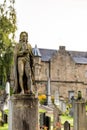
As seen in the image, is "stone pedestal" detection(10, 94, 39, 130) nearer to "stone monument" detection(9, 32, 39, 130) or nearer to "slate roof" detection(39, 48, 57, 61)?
"stone monument" detection(9, 32, 39, 130)

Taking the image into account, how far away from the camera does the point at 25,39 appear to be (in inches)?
432

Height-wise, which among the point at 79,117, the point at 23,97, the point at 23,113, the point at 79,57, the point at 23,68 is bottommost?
the point at 79,117

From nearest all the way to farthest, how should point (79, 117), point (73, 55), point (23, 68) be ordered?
point (23, 68) < point (79, 117) < point (73, 55)

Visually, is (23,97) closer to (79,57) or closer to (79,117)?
(79,117)

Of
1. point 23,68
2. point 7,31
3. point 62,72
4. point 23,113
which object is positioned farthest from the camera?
point 62,72

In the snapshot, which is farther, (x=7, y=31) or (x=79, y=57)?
(x=79, y=57)

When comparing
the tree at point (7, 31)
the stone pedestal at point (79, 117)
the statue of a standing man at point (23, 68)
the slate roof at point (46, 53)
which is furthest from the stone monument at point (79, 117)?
the slate roof at point (46, 53)

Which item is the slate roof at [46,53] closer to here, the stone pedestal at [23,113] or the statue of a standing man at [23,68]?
the statue of a standing man at [23,68]

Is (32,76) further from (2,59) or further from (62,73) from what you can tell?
(62,73)

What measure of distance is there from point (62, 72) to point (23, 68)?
60.6 metres

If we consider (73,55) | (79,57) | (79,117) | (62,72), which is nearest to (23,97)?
(79,117)

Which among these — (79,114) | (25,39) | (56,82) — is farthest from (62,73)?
(25,39)

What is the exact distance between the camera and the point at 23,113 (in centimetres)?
1055

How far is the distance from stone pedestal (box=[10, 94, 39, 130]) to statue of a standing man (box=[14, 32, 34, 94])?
0.21m
